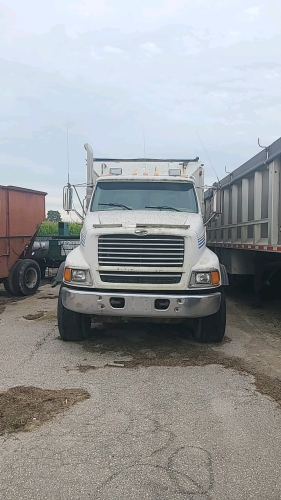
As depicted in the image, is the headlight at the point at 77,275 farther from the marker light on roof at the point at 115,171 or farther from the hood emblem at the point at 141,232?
the marker light on roof at the point at 115,171

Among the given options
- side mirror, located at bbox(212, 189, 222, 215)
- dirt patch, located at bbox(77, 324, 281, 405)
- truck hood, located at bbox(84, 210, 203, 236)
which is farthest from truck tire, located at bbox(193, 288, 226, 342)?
side mirror, located at bbox(212, 189, 222, 215)

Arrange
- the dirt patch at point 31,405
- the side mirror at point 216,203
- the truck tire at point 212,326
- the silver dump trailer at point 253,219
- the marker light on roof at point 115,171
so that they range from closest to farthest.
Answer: the dirt patch at point 31,405 → the truck tire at point 212,326 → the silver dump trailer at point 253,219 → the side mirror at point 216,203 → the marker light on roof at point 115,171

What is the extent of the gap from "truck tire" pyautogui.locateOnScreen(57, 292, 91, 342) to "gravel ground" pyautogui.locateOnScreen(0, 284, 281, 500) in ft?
0.47

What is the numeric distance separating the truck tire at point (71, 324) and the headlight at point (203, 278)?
1651 mm

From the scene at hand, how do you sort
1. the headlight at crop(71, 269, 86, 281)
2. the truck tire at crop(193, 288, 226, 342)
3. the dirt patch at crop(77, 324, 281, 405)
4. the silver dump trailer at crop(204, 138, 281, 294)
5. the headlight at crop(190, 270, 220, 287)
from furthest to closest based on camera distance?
the silver dump trailer at crop(204, 138, 281, 294) < the truck tire at crop(193, 288, 226, 342) < the headlight at crop(71, 269, 86, 281) < the headlight at crop(190, 270, 220, 287) < the dirt patch at crop(77, 324, 281, 405)

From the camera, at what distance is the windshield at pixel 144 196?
6.75m

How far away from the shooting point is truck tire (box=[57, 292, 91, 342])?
601cm

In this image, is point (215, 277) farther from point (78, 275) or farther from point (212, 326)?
point (78, 275)

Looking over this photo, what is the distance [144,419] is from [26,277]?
8.03 metres

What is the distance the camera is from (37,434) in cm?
351

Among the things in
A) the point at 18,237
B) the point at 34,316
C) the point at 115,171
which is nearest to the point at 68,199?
the point at 115,171

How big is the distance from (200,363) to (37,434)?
2.40 m

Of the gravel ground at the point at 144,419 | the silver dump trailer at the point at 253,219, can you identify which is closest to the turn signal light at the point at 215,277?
the gravel ground at the point at 144,419

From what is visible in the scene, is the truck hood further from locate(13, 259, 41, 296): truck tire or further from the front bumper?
locate(13, 259, 41, 296): truck tire
